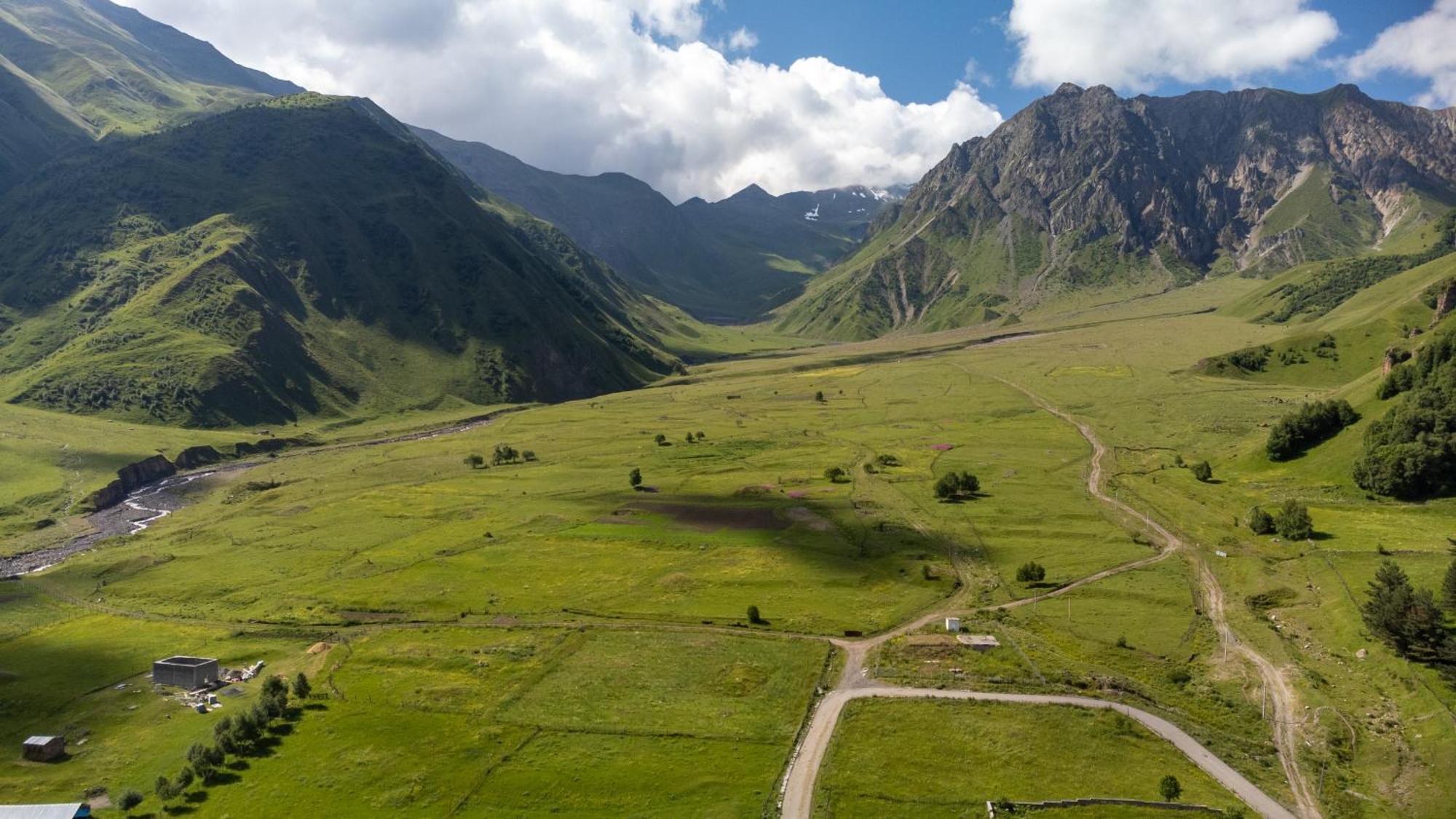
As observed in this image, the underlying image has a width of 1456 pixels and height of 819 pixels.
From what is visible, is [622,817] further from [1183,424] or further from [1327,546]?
[1183,424]

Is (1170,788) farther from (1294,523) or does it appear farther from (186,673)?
(186,673)

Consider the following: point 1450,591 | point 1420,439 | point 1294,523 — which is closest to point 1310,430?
point 1420,439

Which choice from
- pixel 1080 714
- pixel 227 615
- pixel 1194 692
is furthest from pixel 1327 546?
pixel 227 615

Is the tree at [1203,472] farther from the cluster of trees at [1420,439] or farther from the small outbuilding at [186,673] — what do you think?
the small outbuilding at [186,673]

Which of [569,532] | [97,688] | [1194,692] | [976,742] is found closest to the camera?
[976,742]

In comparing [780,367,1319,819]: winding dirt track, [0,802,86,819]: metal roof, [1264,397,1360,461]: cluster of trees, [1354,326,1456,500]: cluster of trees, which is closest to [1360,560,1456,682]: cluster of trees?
[780,367,1319,819]: winding dirt track

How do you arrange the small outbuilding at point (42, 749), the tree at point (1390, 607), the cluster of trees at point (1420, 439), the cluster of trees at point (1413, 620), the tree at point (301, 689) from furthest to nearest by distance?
1. the cluster of trees at point (1420, 439)
2. the tree at point (301, 689)
3. the tree at point (1390, 607)
4. the small outbuilding at point (42, 749)
5. the cluster of trees at point (1413, 620)

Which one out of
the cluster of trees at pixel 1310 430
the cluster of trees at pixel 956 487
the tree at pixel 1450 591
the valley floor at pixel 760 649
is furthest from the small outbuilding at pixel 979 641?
the cluster of trees at pixel 1310 430
